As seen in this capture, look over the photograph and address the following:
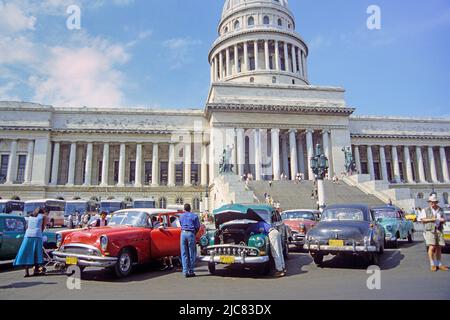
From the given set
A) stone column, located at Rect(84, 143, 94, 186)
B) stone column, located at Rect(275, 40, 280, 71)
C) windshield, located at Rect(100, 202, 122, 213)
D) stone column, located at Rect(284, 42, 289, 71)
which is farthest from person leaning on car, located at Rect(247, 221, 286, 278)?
stone column, located at Rect(284, 42, 289, 71)

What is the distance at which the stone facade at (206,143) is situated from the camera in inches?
1642

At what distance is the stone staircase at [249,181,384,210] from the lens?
94.3ft

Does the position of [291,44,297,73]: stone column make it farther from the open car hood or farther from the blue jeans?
the blue jeans

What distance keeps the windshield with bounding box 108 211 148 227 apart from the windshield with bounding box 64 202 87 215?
978 inches

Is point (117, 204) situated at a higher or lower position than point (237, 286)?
higher

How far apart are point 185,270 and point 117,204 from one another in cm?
2647

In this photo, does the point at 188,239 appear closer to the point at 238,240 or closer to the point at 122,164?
the point at 238,240

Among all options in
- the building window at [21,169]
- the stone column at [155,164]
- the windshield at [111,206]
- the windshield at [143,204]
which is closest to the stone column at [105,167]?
the stone column at [155,164]

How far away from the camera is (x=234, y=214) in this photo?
940 centimetres

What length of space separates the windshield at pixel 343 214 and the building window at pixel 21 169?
45269mm
